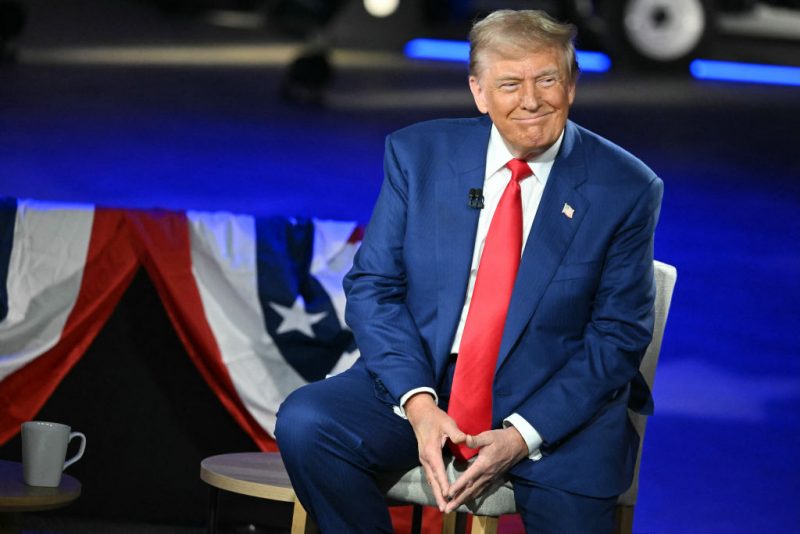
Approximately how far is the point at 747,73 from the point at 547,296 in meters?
3.09

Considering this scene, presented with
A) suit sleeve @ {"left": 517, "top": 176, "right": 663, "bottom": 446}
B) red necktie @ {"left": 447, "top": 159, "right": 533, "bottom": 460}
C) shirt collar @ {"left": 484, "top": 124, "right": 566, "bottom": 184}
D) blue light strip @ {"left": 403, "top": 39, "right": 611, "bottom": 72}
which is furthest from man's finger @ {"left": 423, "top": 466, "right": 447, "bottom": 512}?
blue light strip @ {"left": 403, "top": 39, "right": 611, "bottom": 72}

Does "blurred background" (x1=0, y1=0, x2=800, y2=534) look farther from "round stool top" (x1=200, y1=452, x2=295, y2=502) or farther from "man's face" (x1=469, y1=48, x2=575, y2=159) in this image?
"man's face" (x1=469, y1=48, x2=575, y2=159)

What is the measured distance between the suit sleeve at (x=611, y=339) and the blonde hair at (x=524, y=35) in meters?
0.35

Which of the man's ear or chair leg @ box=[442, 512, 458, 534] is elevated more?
the man's ear

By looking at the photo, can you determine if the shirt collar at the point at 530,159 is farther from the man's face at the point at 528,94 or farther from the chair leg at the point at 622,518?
the chair leg at the point at 622,518

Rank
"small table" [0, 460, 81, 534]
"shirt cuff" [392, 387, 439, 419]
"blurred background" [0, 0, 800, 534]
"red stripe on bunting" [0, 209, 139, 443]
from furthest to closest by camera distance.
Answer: "blurred background" [0, 0, 800, 534] → "red stripe on bunting" [0, 209, 139, 443] → "small table" [0, 460, 81, 534] → "shirt cuff" [392, 387, 439, 419]

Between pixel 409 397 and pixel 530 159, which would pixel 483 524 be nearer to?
pixel 409 397

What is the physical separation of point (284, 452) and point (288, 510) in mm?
1815

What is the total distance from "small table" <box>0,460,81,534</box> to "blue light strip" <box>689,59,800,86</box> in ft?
11.0

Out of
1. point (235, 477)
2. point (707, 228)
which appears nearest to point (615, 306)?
point (235, 477)

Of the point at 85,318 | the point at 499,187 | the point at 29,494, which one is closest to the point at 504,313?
the point at 499,187

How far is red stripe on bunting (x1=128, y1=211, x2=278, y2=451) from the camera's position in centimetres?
394

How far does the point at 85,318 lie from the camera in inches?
→ 153

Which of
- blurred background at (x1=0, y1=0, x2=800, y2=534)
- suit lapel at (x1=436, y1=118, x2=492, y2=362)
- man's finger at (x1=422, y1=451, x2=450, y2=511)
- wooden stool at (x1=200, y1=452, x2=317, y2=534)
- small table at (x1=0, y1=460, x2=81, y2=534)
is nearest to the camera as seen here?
man's finger at (x1=422, y1=451, x2=450, y2=511)
